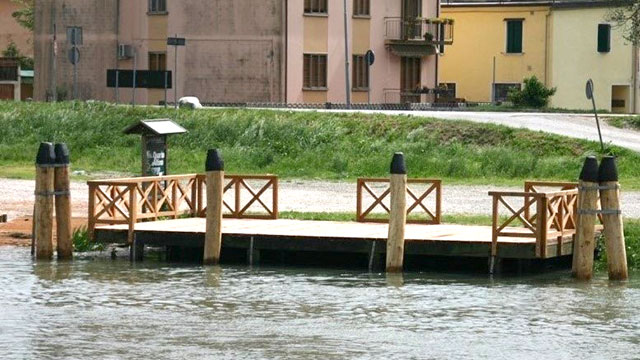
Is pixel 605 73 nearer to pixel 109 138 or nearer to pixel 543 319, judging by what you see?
pixel 109 138

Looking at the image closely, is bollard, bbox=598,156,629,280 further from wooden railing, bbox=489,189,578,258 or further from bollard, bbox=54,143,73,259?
bollard, bbox=54,143,73,259

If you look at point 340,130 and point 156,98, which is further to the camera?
point 156,98

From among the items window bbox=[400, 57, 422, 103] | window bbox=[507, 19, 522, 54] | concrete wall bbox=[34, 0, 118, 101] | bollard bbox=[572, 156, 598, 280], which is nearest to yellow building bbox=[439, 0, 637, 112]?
window bbox=[507, 19, 522, 54]

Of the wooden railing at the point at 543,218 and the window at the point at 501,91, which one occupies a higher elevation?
the window at the point at 501,91

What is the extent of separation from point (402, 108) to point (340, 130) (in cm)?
2171

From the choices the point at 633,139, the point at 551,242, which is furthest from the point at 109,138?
the point at 551,242

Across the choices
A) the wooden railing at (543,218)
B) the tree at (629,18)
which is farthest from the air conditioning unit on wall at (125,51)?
the wooden railing at (543,218)

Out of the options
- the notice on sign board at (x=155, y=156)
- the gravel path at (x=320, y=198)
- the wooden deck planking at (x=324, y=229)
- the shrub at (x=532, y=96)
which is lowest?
the wooden deck planking at (x=324, y=229)

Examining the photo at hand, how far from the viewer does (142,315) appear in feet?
85.0

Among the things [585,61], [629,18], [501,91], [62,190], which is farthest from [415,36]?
[62,190]

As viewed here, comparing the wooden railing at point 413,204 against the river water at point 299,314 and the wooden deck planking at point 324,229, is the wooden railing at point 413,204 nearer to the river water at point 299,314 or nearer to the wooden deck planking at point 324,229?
the wooden deck planking at point 324,229

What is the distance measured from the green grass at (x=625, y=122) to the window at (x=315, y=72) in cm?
2044

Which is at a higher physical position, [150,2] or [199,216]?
[150,2]

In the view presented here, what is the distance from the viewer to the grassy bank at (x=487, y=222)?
31.0 metres
